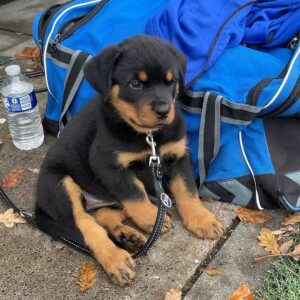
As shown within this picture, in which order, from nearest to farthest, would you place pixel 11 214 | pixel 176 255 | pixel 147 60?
pixel 147 60 → pixel 176 255 → pixel 11 214

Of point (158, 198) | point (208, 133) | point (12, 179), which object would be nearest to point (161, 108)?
point (158, 198)

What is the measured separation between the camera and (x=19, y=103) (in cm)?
386

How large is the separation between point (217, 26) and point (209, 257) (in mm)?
1572

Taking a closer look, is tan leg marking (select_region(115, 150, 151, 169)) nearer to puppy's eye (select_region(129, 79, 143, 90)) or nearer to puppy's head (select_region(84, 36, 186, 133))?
puppy's head (select_region(84, 36, 186, 133))

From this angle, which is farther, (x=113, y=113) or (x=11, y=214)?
(x=11, y=214)

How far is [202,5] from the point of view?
3297mm

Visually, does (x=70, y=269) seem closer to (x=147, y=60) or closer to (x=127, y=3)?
(x=147, y=60)

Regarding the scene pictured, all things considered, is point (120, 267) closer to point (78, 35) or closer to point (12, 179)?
point (12, 179)

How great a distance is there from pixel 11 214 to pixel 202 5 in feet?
6.63

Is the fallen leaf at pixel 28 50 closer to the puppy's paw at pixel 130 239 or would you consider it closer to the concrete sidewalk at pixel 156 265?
the concrete sidewalk at pixel 156 265

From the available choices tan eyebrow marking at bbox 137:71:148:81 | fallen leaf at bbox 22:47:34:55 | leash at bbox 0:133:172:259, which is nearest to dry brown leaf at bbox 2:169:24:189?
leash at bbox 0:133:172:259

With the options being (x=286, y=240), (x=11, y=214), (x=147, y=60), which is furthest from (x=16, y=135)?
(x=286, y=240)

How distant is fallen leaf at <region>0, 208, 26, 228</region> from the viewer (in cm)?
322

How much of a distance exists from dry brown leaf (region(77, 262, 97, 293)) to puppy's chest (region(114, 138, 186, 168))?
0.66 m
